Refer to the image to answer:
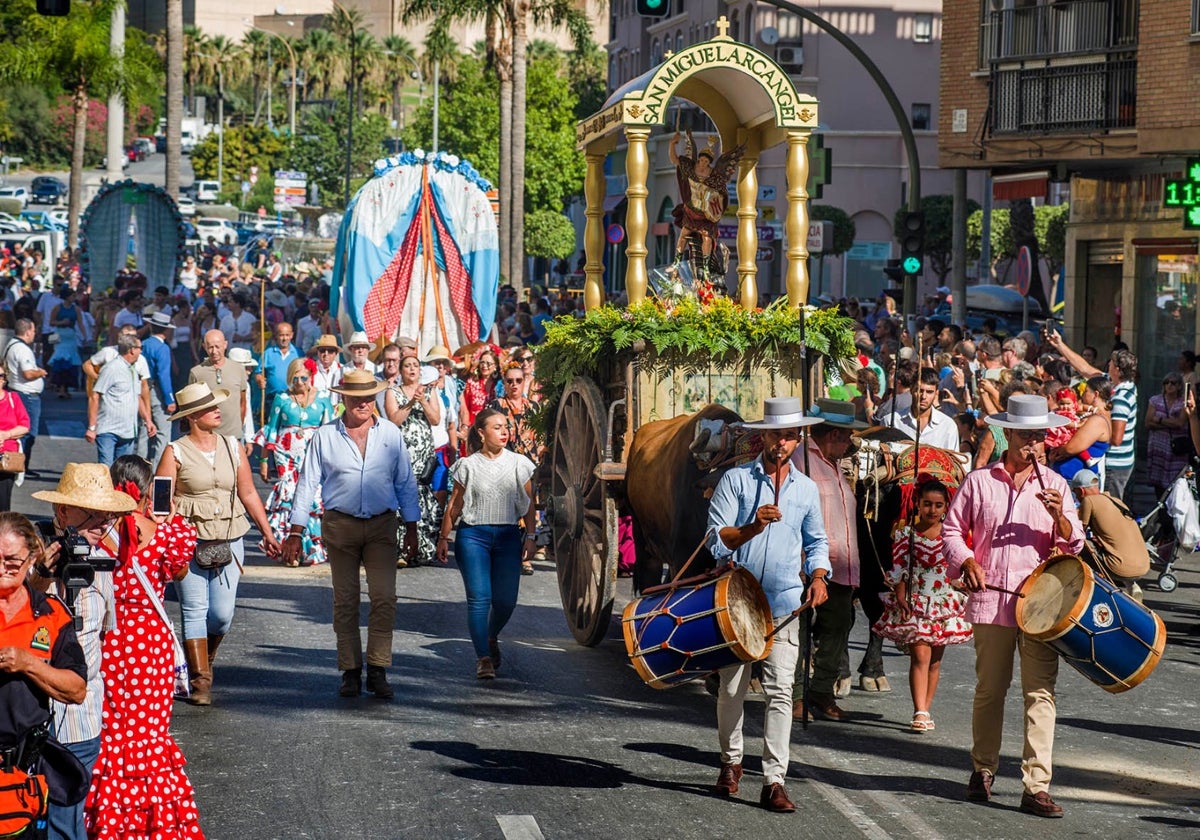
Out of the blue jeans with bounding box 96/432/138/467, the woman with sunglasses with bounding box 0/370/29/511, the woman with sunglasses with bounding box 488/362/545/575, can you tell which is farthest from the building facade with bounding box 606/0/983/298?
the woman with sunglasses with bounding box 0/370/29/511

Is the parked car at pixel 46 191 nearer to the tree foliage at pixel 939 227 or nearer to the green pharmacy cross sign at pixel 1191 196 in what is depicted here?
the tree foliage at pixel 939 227

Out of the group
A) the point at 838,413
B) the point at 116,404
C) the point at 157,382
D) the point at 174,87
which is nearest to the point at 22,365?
the point at 157,382

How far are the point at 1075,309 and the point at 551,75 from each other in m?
45.4

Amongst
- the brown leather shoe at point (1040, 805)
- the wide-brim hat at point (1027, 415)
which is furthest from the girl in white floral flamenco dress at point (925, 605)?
the brown leather shoe at point (1040, 805)

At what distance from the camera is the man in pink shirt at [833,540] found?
30.0 feet

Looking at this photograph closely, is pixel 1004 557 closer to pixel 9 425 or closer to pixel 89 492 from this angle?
pixel 89 492

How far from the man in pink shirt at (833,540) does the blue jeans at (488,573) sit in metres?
1.87

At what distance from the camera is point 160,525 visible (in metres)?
7.57

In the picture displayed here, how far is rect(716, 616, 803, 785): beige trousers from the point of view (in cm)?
771

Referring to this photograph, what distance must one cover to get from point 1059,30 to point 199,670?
18947mm

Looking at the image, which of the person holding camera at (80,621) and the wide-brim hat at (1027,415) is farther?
the wide-brim hat at (1027,415)

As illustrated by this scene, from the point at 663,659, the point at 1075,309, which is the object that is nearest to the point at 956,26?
the point at 1075,309

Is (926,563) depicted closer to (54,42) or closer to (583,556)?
(583,556)

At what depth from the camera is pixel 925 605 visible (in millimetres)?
9516
